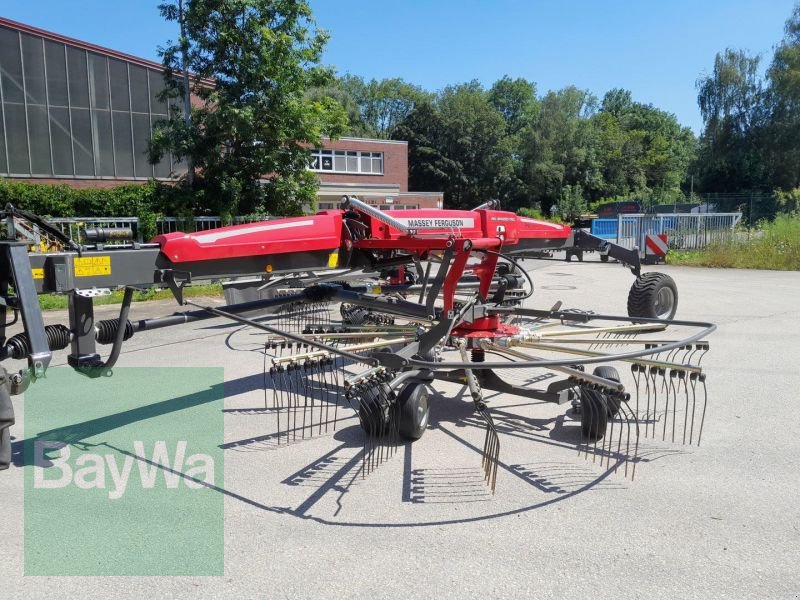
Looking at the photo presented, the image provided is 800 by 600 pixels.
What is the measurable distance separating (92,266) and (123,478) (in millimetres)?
1350

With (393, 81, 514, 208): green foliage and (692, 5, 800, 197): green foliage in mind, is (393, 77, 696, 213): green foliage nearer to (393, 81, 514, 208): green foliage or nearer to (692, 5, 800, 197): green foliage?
(393, 81, 514, 208): green foliage

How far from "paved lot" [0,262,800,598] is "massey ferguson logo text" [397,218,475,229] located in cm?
147

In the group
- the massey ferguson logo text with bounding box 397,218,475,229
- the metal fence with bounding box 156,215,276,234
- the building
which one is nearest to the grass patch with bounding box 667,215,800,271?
the metal fence with bounding box 156,215,276,234

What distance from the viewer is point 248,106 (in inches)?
664

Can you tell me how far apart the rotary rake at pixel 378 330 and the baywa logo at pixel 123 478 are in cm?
56

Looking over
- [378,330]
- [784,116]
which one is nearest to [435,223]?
[378,330]

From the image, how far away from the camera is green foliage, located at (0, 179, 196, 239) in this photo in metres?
18.1

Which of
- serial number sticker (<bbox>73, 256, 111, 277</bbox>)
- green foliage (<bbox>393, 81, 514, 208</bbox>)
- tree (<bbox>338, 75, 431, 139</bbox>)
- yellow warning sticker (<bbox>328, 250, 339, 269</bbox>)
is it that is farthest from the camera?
tree (<bbox>338, 75, 431, 139</bbox>)

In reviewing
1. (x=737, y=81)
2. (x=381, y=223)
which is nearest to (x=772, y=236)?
(x=381, y=223)

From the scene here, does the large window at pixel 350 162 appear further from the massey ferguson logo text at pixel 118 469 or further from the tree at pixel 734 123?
the massey ferguson logo text at pixel 118 469

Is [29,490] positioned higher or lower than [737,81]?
lower

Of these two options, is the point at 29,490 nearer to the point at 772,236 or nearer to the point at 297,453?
the point at 297,453

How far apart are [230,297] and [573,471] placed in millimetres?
4709

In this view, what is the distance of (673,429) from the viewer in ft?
15.8
